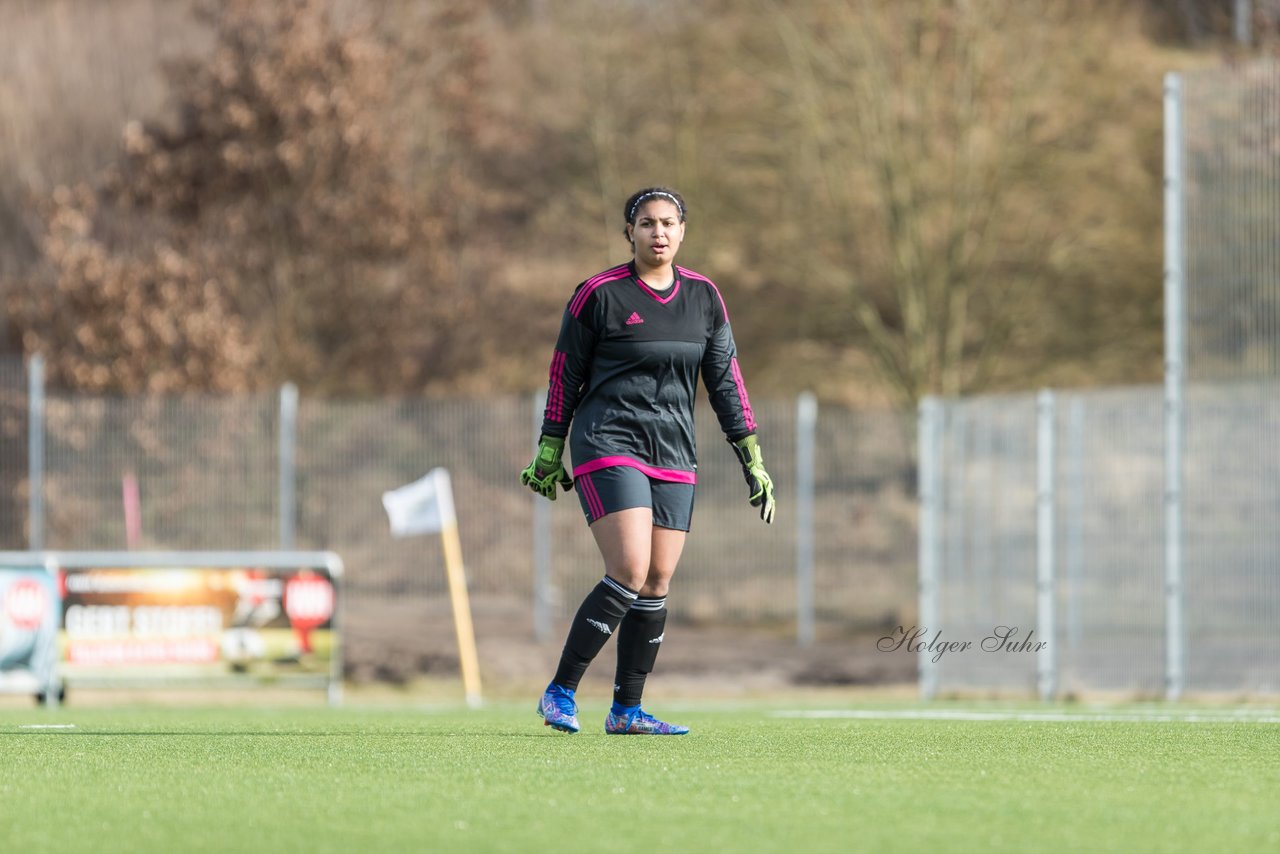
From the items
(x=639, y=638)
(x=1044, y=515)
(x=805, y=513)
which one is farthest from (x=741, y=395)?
(x=805, y=513)

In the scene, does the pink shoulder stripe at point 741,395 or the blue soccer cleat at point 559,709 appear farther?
the pink shoulder stripe at point 741,395

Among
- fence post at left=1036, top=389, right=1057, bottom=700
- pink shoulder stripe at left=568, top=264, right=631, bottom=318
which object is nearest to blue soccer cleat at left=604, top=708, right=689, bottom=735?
pink shoulder stripe at left=568, top=264, right=631, bottom=318

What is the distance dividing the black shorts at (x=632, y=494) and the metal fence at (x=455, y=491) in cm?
1572

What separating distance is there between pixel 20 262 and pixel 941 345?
1645 centimetres

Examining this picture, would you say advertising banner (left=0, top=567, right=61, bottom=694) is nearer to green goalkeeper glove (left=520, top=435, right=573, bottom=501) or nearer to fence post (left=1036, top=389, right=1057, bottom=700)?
fence post (left=1036, top=389, right=1057, bottom=700)

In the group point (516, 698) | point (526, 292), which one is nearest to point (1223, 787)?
point (516, 698)

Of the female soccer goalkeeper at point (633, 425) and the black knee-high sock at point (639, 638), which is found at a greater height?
the female soccer goalkeeper at point (633, 425)

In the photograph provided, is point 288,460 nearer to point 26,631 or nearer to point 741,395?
point 26,631

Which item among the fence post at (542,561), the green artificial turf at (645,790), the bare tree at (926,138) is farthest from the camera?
the bare tree at (926,138)

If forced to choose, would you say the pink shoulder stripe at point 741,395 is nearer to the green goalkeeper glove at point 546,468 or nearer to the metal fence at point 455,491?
the green goalkeeper glove at point 546,468

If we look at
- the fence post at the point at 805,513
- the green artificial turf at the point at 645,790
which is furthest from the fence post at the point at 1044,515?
the green artificial turf at the point at 645,790

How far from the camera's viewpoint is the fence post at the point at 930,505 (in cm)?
1786

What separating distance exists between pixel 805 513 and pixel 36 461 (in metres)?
9.10

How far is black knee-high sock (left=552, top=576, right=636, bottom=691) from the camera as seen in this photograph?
7.30 metres
